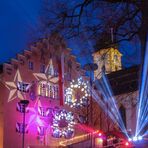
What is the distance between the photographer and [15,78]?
131ft

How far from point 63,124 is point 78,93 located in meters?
3.38

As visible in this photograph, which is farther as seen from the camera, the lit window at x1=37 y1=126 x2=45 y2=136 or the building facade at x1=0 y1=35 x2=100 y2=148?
the lit window at x1=37 y1=126 x2=45 y2=136

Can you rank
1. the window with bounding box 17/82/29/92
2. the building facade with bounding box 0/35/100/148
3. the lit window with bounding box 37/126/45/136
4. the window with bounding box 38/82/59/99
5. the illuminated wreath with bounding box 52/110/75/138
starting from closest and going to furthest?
the building facade with bounding box 0/35/100/148
the window with bounding box 17/82/29/92
the lit window with bounding box 37/126/45/136
the illuminated wreath with bounding box 52/110/75/138
the window with bounding box 38/82/59/99

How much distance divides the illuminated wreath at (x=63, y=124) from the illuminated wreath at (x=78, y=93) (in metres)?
1.24

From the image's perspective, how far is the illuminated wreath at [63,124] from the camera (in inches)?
1655

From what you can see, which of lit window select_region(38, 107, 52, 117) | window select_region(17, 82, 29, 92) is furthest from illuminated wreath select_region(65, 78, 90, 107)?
window select_region(17, 82, 29, 92)

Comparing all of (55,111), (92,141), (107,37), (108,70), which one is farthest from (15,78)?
(107,37)

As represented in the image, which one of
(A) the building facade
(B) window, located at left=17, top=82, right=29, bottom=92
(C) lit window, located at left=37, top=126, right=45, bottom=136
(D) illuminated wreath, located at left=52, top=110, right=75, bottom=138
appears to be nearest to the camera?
(A) the building facade

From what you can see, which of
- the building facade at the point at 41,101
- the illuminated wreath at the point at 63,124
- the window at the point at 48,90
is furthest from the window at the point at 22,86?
the illuminated wreath at the point at 63,124

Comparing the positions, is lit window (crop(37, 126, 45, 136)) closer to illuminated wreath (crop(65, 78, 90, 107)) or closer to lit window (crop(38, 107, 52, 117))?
lit window (crop(38, 107, 52, 117))

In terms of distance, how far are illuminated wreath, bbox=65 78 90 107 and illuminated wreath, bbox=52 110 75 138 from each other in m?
1.24

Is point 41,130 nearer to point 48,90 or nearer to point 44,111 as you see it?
point 44,111

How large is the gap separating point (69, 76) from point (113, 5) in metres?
31.7

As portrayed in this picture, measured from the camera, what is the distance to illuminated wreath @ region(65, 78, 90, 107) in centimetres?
4004
